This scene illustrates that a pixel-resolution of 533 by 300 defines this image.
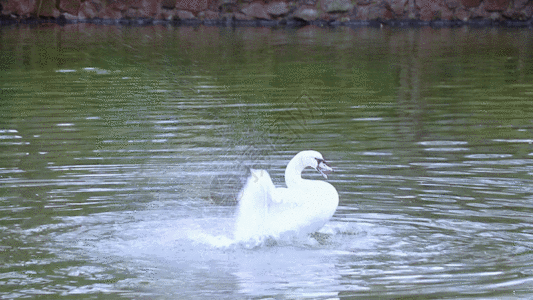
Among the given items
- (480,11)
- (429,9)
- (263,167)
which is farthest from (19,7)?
(263,167)

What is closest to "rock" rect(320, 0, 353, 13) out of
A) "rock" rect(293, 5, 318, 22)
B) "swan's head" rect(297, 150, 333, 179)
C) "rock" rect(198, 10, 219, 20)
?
"rock" rect(293, 5, 318, 22)

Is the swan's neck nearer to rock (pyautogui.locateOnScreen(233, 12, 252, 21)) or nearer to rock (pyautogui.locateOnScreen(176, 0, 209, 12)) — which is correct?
rock (pyautogui.locateOnScreen(233, 12, 252, 21))

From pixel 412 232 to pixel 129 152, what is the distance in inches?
143

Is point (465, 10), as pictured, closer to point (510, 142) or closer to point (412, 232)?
point (510, 142)

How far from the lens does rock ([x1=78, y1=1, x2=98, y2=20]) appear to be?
2764 centimetres

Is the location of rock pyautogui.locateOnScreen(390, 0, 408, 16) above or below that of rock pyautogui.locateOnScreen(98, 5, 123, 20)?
above

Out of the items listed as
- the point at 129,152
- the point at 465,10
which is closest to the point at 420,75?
the point at 129,152

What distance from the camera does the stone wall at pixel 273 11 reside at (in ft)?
86.0

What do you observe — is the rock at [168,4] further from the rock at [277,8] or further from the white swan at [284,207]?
the white swan at [284,207]

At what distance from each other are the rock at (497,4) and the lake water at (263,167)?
32.1 ft

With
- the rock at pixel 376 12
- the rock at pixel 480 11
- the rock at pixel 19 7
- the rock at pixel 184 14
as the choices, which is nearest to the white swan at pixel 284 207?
the rock at pixel 376 12

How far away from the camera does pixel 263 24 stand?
91.2ft

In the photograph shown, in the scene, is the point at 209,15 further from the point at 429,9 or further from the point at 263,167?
the point at 263,167

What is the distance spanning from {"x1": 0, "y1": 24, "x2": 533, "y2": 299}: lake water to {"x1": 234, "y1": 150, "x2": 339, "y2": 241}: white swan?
0.11 m
